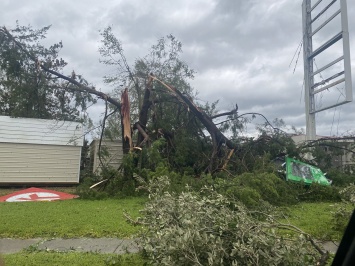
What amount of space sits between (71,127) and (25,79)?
10.3 feet

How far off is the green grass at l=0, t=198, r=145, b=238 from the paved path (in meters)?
0.19

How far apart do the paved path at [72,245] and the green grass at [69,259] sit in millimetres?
274

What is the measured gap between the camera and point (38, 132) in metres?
13.4

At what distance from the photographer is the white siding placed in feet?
41.5

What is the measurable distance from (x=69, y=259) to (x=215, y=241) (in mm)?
1860

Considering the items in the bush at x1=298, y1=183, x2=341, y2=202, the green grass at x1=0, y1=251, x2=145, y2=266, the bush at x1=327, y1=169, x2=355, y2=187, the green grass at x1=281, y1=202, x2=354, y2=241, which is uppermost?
the bush at x1=327, y1=169, x2=355, y2=187

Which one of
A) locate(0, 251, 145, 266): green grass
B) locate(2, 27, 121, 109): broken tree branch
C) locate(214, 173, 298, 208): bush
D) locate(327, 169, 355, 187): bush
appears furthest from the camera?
locate(2, 27, 121, 109): broken tree branch

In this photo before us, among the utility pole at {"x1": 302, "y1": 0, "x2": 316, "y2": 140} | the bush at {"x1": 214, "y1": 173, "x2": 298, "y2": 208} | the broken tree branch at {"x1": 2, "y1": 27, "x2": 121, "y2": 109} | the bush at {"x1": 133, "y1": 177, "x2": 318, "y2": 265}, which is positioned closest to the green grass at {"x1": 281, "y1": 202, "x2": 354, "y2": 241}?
the bush at {"x1": 214, "y1": 173, "x2": 298, "y2": 208}

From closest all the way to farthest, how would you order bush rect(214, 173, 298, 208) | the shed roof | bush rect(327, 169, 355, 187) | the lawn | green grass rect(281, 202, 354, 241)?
the lawn, green grass rect(281, 202, 354, 241), bush rect(214, 173, 298, 208), bush rect(327, 169, 355, 187), the shed roof

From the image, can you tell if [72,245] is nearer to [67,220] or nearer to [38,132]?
[67,220]

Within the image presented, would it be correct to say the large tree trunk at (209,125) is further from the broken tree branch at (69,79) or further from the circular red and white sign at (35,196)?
the circular red and white sign at (35,196)

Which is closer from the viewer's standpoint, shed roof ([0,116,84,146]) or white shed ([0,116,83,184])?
white shed ([0,116,83,184])

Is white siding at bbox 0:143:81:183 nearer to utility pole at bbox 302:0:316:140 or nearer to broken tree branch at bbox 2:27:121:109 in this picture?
broken tree branch at bbox 2:27:121:109

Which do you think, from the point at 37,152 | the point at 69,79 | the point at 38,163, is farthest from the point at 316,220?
the point at 37,152
